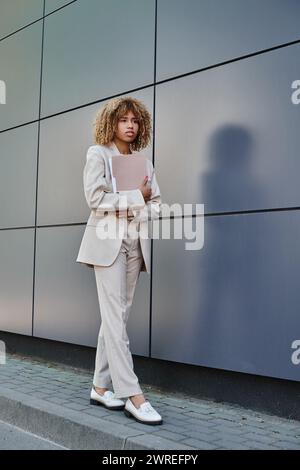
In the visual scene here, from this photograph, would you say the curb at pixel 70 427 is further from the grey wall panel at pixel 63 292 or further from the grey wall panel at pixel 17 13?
the grey wall panel at pixel 17 13

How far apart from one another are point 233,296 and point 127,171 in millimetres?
1216

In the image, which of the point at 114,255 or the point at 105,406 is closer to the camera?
the point at 114,255

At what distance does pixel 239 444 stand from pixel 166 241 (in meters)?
1.88

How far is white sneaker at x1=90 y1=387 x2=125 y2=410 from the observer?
3.92 m

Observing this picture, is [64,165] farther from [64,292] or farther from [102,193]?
[102,193]

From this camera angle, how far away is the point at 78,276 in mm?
5512

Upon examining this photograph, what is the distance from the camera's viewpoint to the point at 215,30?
4.42 metres

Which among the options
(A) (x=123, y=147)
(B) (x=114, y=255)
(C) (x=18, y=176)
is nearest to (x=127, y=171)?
(A) (x=123, y=147)

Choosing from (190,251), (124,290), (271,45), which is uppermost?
(271,45)

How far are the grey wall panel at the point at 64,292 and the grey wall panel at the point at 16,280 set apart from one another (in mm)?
171

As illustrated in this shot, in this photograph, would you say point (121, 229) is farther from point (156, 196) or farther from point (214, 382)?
point (214, 382)

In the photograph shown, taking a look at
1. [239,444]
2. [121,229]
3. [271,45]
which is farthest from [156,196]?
[239,444]
